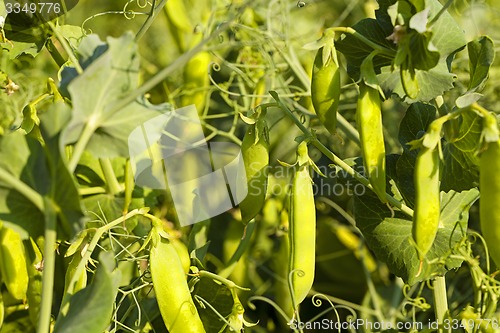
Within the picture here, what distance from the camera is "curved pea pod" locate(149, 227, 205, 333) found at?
577mm

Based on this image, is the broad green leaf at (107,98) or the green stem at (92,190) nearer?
the broad green leaf at (107,98)

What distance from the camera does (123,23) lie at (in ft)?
5.07

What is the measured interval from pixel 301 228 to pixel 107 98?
0.67 feet

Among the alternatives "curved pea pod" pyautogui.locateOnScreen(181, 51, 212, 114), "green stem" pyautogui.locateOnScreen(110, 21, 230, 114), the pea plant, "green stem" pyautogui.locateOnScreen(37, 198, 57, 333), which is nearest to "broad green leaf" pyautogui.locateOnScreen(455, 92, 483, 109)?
the pea plant

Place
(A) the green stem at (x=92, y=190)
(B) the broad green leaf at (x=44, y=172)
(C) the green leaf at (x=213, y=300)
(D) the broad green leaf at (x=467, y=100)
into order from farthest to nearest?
(A) the green stem at (x=92, y=190), (C) the green leaf at (x=213, y=300), (D) the broad green leaf at (x=467, y=100), (B) the broad green leaf at (x=44, y=172)

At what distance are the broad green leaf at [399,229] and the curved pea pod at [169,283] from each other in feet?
0.72

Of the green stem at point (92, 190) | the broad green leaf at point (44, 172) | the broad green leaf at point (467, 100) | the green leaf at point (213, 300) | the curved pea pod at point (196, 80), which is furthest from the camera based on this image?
the curved pea pod at point (196, 80)

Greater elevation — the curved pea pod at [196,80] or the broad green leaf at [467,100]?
the broad green leaf at [467,100]

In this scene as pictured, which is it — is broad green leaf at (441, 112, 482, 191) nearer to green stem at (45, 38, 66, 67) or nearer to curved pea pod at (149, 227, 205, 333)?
curved pea pod at (149, 227, 205, 333)

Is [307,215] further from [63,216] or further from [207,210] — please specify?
[207,210]

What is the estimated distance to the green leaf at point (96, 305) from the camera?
0.46m

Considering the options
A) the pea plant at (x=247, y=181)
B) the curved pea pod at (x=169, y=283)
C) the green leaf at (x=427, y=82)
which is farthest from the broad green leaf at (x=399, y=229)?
the curved pea pod at (x=169, y=283)

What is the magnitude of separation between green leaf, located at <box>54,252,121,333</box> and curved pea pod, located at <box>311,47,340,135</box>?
0.75 ft

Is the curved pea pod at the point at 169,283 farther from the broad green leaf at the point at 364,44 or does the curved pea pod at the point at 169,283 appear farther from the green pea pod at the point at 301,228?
the broad green leaf at the point at 364,44
